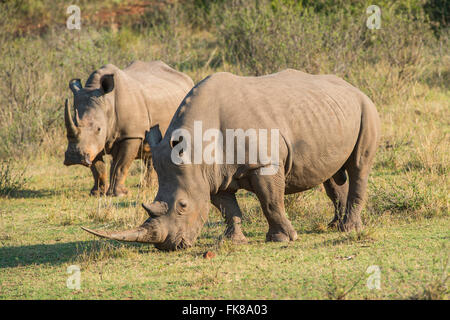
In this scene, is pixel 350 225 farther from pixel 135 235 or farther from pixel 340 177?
pixel 135 235

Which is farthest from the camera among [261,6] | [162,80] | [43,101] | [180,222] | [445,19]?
[445,19]

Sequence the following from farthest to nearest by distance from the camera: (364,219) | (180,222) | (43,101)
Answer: (43,101) < (364,219) < (180,222)

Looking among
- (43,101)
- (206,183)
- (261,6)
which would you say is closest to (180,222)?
(206,183)

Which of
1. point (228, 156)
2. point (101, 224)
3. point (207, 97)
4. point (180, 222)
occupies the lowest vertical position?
point (101, 224)

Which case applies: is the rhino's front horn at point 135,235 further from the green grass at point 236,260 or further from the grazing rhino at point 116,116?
the grazing rhino at point 116,116

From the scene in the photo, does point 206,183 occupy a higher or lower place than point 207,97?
lower

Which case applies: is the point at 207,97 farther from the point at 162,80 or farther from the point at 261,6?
the point at 261,6

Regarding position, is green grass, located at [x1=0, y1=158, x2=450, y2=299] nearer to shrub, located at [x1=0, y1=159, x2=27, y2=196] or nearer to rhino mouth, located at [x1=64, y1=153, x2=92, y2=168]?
rhino mouth, located at [x1=64, y1=153, x2=92, y2=168]

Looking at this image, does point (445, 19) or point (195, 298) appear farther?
point (445, 19)

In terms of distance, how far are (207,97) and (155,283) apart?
1942 mm

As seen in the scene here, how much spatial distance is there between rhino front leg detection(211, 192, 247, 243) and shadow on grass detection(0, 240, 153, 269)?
867 millimetres

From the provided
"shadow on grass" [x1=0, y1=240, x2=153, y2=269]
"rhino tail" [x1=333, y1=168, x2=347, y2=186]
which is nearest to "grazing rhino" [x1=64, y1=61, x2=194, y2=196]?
"shadow on grass" [x1=0, y1=240, x2=153, y2=269]

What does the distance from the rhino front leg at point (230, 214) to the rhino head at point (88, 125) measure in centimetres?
340

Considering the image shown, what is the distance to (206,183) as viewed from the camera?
6828 mm
